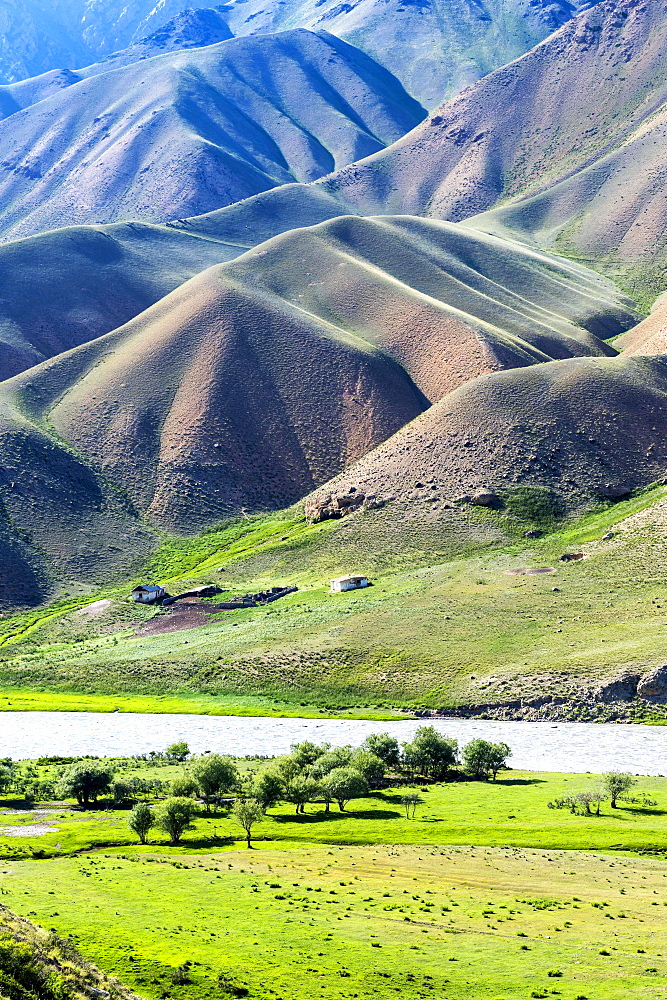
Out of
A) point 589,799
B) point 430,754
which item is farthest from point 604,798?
point 430,754

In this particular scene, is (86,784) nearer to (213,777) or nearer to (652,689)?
(213,777)

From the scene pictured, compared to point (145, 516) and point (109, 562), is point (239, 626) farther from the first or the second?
point (145, 516)

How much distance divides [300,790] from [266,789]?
2.82 m

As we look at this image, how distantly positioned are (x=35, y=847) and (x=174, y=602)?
77523 mm

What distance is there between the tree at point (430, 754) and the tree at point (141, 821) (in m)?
23.5

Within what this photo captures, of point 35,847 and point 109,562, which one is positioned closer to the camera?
point 35,847

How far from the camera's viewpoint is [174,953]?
126 ft

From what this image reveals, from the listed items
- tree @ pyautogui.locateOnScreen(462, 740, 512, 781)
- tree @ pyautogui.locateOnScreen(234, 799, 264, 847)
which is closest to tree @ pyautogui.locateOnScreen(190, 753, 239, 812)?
tree @ pyautogui.locateOnScreen(234, 799, 264, 847)

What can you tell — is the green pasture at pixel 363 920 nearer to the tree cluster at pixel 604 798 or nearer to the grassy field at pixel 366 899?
the grassy field at pixel 366 899

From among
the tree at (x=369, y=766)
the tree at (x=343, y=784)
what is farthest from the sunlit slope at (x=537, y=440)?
the tree at (x=343, y=784)

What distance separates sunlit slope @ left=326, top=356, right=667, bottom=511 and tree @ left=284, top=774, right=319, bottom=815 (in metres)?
77.3

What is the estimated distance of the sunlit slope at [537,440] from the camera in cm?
14350

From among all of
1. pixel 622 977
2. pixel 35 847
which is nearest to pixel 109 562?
pixel 35 847

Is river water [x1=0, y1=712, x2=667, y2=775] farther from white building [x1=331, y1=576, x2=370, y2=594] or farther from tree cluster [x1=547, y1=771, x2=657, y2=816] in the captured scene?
white building [x1=331, y1=576, x2=370, y2=594]
